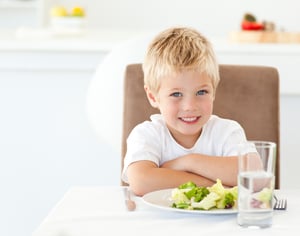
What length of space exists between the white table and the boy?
0.58ft

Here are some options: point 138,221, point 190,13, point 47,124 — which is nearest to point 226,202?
point 138,221

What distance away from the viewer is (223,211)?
131 cm

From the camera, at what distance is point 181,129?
1688mm

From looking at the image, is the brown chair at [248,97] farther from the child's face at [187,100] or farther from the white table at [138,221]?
the white table at [138,221]

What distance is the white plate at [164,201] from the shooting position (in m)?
1.31

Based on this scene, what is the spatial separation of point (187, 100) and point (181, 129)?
7cm

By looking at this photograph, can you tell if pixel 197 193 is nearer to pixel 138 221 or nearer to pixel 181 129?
pixel 138 221

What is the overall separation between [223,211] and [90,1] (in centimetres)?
522

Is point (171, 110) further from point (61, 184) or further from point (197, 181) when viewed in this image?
point (61, 184)

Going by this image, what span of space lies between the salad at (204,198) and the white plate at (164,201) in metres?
0.02

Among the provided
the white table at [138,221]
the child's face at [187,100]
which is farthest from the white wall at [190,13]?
the white table at [138,221]

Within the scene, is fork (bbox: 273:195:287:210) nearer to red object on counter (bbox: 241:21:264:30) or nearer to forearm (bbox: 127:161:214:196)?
forearm (bbox: 127:161:214:196)

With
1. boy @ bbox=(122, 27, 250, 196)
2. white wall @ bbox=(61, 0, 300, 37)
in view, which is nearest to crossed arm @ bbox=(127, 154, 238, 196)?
boy @ bbox=(122, 27, 250, 196)

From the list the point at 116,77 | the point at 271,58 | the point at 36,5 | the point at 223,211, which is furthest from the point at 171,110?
the point at 36,5
